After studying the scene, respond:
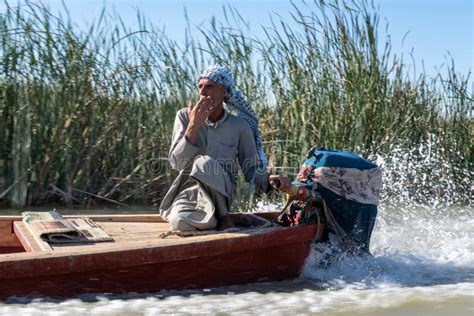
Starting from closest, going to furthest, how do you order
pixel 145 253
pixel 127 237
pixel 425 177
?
pixel 145 253 → pixel 127 237 → pixel 425 177

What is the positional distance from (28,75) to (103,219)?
2.41m

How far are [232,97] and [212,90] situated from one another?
0.17m

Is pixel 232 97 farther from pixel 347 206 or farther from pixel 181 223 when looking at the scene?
pixel 347 206

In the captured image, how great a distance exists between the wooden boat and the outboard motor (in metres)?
0.14

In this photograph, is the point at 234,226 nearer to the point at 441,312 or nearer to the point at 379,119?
the point at 441,312

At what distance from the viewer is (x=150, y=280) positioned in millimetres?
4172

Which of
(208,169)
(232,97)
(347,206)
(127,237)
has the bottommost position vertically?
(127,237)

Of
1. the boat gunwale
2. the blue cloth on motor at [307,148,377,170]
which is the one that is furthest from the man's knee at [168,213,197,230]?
the blue cloth on motor at [307,148,377,170]

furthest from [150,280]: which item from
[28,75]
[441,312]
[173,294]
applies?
[28,75]

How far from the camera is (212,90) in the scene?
450 centimetres

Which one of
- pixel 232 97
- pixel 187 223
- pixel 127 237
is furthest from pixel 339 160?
pixel 127 237

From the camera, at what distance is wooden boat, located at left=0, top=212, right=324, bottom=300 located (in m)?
3.90

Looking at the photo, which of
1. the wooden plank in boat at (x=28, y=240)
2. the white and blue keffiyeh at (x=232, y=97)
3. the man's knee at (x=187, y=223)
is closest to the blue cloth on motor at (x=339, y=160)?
the white and blue keffiyeh at (x=232, y=97)

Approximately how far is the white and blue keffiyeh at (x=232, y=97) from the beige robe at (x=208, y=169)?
60mm
